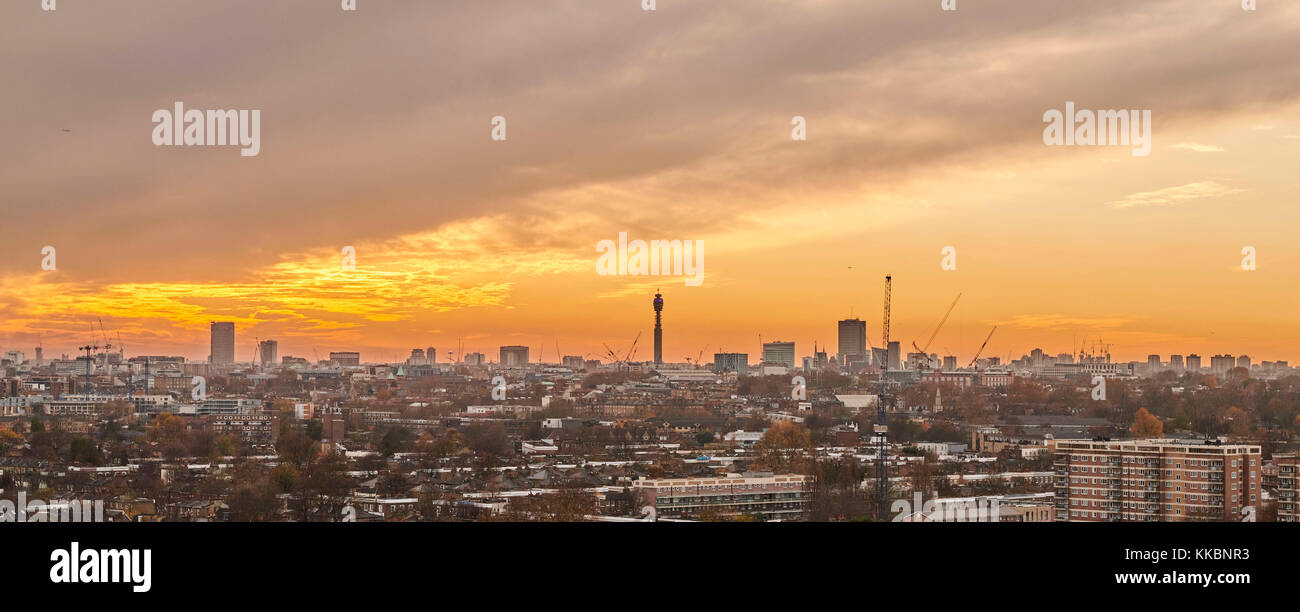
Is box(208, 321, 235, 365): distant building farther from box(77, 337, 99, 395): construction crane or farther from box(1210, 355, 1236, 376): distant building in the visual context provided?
box(1210, 355, 1236, 376): distant building

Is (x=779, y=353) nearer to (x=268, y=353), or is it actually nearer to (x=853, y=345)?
(x=853, y=345)

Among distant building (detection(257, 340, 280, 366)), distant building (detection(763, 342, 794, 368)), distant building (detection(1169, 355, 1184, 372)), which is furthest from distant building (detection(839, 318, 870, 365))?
distant building (detection(257, 340, 280, 366))

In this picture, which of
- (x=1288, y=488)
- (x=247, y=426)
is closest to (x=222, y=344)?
(x=247, y=426)
